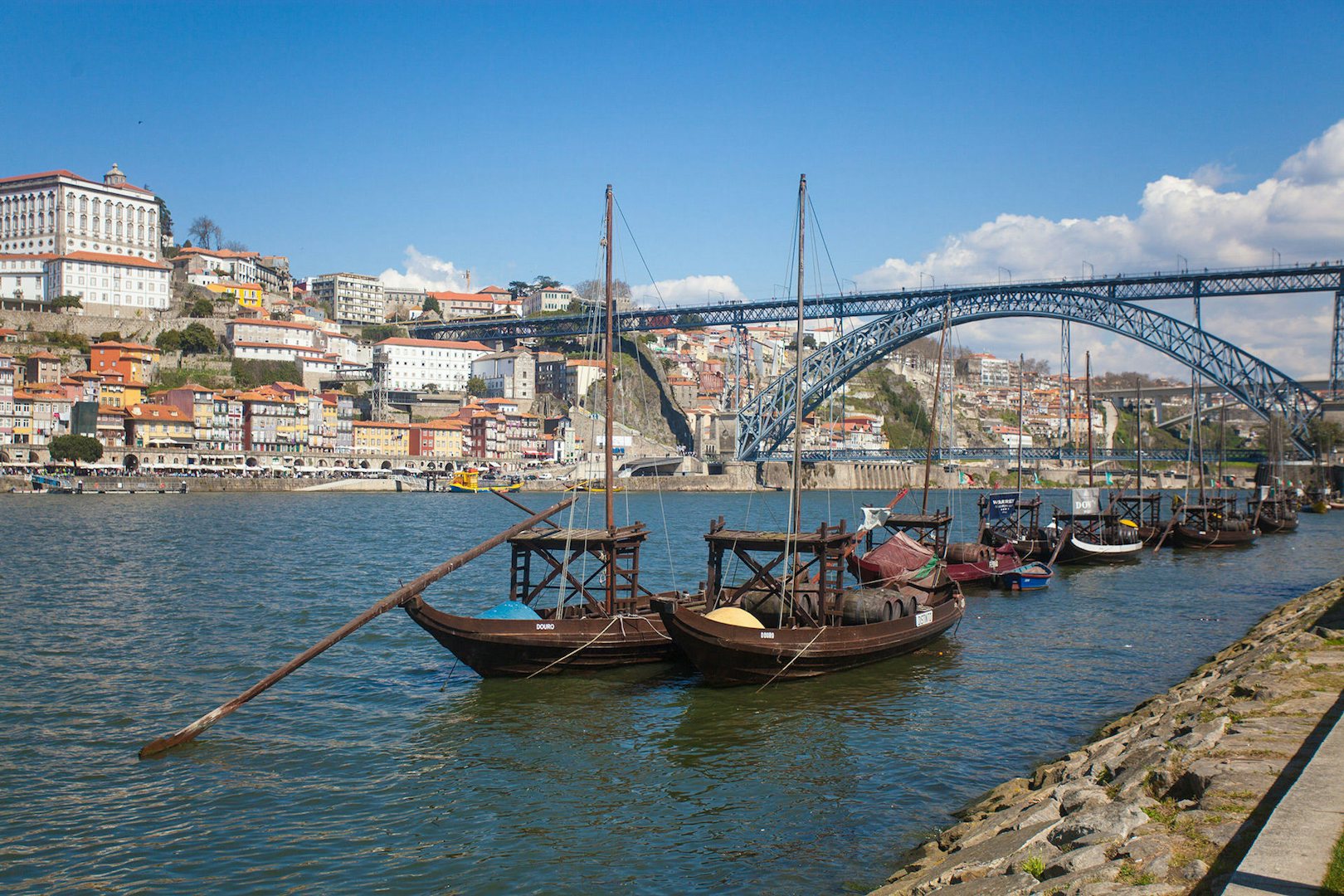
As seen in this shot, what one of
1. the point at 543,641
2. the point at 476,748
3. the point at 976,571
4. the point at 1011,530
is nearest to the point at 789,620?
the point at 543,641

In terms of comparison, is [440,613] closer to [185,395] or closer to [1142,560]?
[1142,560]

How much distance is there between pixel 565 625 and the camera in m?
15.2

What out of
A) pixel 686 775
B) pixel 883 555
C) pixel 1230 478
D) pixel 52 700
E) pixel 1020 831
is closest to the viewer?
pixel 1020 831

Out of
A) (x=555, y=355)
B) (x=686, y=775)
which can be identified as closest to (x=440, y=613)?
(x=686, y=775)

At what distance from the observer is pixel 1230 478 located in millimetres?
103062

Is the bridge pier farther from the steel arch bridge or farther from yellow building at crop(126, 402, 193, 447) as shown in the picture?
yellow building at crop(126, 402, 193, 447)

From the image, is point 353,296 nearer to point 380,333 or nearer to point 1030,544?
point 380,333

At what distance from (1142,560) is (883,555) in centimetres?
1729

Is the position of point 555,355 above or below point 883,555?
above

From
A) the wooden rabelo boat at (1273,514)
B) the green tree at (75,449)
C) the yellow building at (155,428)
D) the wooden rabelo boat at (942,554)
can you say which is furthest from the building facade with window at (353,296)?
the wooden rabelo boat at (942,554)

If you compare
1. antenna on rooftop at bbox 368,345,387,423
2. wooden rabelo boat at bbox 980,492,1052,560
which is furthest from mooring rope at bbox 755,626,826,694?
antenna on rooftop at bbox 368,345,387,423

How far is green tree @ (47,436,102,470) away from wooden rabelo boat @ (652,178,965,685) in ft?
219

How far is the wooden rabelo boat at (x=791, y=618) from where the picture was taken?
14688 mm

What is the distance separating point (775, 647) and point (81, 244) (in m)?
107
